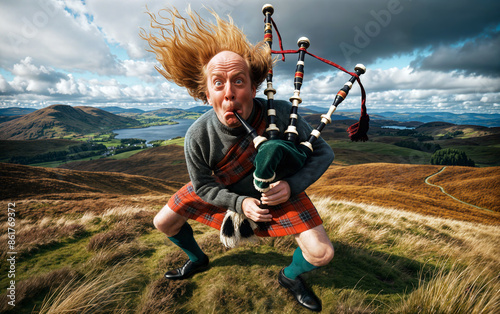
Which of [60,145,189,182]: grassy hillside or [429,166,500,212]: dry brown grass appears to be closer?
[429,166,500,212]: dry brown grass

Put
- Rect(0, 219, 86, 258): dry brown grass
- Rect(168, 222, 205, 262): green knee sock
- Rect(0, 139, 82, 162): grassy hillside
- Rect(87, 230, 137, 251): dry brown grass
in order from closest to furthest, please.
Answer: Rect(168, 222, 205, 262): green knee sock < Rect(0, 219, 86, 258): dry brown grass < Rect(87, 230, 137, 251): dry brown grass < Rect(0, 139, 82, 162): grassy hillside

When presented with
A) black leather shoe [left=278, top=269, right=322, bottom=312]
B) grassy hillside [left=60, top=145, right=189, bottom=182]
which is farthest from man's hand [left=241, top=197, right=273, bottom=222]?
grassy hillside [left=60, top=145, right=189, bottom=182]

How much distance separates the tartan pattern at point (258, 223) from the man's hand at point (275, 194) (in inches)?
10.7

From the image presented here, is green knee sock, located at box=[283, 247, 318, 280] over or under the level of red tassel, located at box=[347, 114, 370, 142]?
under

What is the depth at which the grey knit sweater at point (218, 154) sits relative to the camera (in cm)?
219

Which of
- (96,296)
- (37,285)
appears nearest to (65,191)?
(37,285)

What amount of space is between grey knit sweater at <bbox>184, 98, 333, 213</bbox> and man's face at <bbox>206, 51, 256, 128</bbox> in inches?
8.6

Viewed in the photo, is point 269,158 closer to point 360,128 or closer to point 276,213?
point 276,213

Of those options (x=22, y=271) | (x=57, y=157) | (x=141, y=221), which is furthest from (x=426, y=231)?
(x=57, y=157)

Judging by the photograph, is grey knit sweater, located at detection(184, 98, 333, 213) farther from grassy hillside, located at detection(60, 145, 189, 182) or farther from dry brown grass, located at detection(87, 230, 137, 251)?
grassy hillside, located at detection(60, 145, 189, 182)

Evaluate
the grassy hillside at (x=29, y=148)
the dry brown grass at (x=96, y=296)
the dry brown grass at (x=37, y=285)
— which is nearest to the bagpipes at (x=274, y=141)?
the dry brown grass at (x=96, y=296)

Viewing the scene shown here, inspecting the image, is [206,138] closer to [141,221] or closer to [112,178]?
[141,221]

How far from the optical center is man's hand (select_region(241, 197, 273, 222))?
2004 millimetres

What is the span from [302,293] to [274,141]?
171 centimetres
